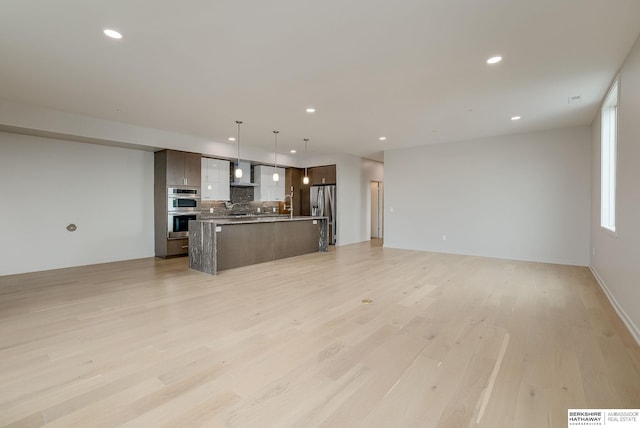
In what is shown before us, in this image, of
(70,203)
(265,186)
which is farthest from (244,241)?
(70,203)

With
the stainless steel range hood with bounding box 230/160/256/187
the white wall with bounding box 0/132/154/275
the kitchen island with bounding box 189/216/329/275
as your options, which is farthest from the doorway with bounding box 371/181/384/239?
the white wall with bounding box 0/132/154/275

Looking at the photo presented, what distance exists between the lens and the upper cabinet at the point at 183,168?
637 cm

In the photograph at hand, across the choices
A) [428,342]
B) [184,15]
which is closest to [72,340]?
[184,15]

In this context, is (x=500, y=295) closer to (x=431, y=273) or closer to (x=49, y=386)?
(x=431, y=273)

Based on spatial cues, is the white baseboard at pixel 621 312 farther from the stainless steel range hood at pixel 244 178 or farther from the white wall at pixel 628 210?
the stainless steel range hood at pixel 244 178

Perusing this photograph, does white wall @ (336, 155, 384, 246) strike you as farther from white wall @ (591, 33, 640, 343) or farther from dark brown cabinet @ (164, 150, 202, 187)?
white wall @ (591, 33, 640, 343)

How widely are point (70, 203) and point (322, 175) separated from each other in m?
6.03

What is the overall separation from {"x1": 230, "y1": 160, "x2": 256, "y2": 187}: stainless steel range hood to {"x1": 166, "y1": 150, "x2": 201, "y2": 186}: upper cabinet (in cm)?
130

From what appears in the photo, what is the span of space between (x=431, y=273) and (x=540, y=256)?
113 inches

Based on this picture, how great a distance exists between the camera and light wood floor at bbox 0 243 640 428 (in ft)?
5.58

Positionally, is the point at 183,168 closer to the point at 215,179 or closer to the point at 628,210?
the point at 215,179

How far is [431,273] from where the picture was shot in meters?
5.11

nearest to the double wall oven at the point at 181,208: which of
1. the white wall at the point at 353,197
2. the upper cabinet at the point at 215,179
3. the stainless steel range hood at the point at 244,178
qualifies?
the upper cabinet at the point at 215,179

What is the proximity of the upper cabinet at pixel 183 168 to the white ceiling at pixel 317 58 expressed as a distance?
131cm
